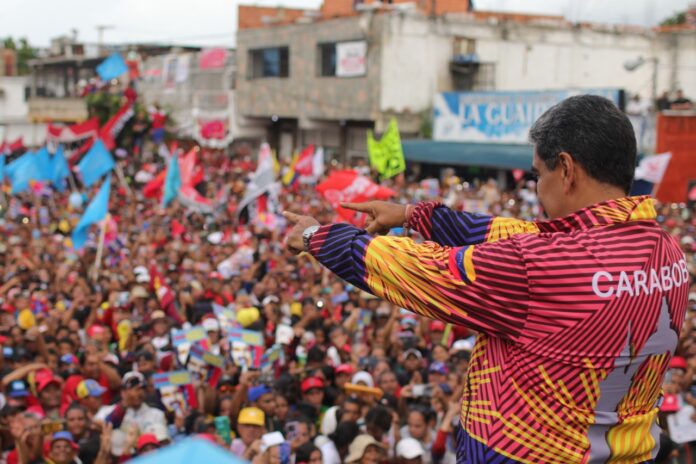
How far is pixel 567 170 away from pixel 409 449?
4198 millimetres

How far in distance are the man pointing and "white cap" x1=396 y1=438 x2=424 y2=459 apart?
3.92 meters

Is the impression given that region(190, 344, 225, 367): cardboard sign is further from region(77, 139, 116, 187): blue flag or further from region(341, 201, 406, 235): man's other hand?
region(77, 139, 116, 187): blue flag

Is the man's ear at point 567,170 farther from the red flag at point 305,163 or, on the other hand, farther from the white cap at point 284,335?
the red flag at point 305,163

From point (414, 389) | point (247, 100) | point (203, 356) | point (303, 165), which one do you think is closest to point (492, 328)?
point (414, 389)

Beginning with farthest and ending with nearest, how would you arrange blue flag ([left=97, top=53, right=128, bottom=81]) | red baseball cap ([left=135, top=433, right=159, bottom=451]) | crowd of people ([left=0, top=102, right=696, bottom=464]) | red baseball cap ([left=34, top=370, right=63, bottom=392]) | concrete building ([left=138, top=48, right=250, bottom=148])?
concrete building ([left=138, top=48, right=250, bottom=148]) → blue flag ([left=97, top=53, right=128, bottom=81]) → red baseball cap ([left=34, top=370, right=63, bottom=392]) → crowd of people ([left=0, top=102, right=696, bottom=464]) → red baseball cap ([left=135, top=433, right=159, bottom=451])

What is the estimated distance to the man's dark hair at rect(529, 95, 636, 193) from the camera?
1.70m

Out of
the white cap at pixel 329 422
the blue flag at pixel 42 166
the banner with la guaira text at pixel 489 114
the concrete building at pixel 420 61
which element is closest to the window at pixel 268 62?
the concrete building at pixel 420 61

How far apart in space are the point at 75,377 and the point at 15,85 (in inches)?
2058

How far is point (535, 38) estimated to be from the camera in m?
30.5

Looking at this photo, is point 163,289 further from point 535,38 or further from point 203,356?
point 535,38

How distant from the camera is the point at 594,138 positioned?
1695 mm

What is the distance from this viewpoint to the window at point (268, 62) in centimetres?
3481

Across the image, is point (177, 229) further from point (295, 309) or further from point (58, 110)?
point (58, 110)

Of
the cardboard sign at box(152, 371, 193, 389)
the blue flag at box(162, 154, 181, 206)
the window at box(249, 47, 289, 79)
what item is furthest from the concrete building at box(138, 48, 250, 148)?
the cardboard sign at box(152, 371, 193, 389)
